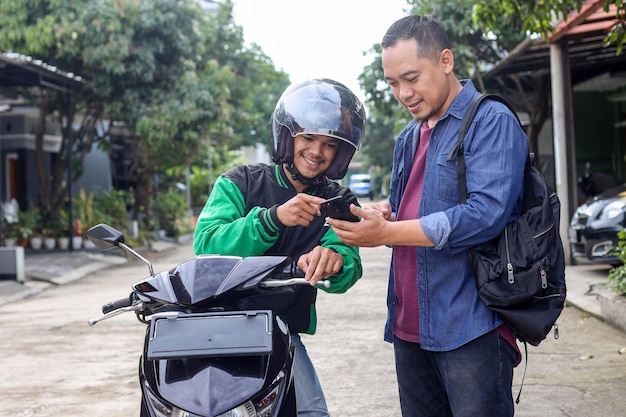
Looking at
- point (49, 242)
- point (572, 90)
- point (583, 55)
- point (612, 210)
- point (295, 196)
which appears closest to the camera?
point (295, 196)

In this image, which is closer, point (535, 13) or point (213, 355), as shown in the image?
point (213, 355)

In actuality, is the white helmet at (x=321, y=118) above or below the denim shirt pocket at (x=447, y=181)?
above

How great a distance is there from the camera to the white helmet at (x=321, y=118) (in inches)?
114

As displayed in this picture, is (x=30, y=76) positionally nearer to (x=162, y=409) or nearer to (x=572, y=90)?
(x=572, y=90)

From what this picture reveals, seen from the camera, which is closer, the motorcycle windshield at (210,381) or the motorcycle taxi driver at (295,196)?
the motorcycle windshield at (210,381)

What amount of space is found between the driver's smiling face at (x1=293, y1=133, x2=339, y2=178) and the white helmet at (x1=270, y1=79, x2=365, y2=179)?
0.02m

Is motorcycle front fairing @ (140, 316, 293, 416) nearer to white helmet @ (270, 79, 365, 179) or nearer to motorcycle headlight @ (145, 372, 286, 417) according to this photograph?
motorcycle headlight @ (145, 372, 286, 417)

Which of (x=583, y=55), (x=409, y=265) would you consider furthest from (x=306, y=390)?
(x=583, y=55)

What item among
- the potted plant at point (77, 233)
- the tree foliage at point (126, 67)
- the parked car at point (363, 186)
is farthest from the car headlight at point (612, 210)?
the parked car at point (363, 186)

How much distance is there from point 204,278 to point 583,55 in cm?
1325

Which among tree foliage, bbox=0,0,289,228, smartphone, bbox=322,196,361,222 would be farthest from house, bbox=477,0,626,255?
smartphone, bbox=322,196,361,222

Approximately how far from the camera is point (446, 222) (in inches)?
99.9

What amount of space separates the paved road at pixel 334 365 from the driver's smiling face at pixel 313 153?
267cm

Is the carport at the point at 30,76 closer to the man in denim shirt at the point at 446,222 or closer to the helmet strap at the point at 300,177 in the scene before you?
the helmet strap at the point at 300,177
